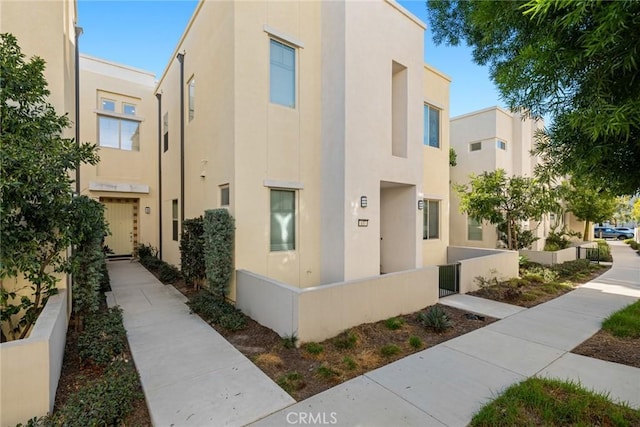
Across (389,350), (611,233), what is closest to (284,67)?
(389,350)

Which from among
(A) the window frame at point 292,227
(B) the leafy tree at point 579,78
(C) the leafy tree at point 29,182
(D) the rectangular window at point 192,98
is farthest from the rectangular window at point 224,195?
(B) the leafy tree at point 579,78

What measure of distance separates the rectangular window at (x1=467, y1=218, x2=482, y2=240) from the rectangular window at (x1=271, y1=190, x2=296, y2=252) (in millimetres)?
11214

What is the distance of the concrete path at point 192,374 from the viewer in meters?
3.32

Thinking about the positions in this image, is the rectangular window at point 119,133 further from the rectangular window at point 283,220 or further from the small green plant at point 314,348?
the small green plant at point 314,348

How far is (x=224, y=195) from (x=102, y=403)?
4.98 metres

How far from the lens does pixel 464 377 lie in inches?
160

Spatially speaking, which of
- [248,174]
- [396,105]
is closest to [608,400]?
[248,174]

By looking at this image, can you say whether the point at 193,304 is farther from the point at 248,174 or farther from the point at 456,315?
the point at 456,315

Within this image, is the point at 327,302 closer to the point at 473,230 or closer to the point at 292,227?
the point at 292,227

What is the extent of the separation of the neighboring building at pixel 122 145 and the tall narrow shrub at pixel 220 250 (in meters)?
8.87

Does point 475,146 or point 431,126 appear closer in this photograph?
point 431,126

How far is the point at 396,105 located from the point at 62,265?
28.8 feet

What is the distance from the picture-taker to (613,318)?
615 cm

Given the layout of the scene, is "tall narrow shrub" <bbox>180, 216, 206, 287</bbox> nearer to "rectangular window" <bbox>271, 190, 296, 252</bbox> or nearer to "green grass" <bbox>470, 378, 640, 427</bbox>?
"rectangular window" <bbox>271, 190, 296, 252</bbox>
